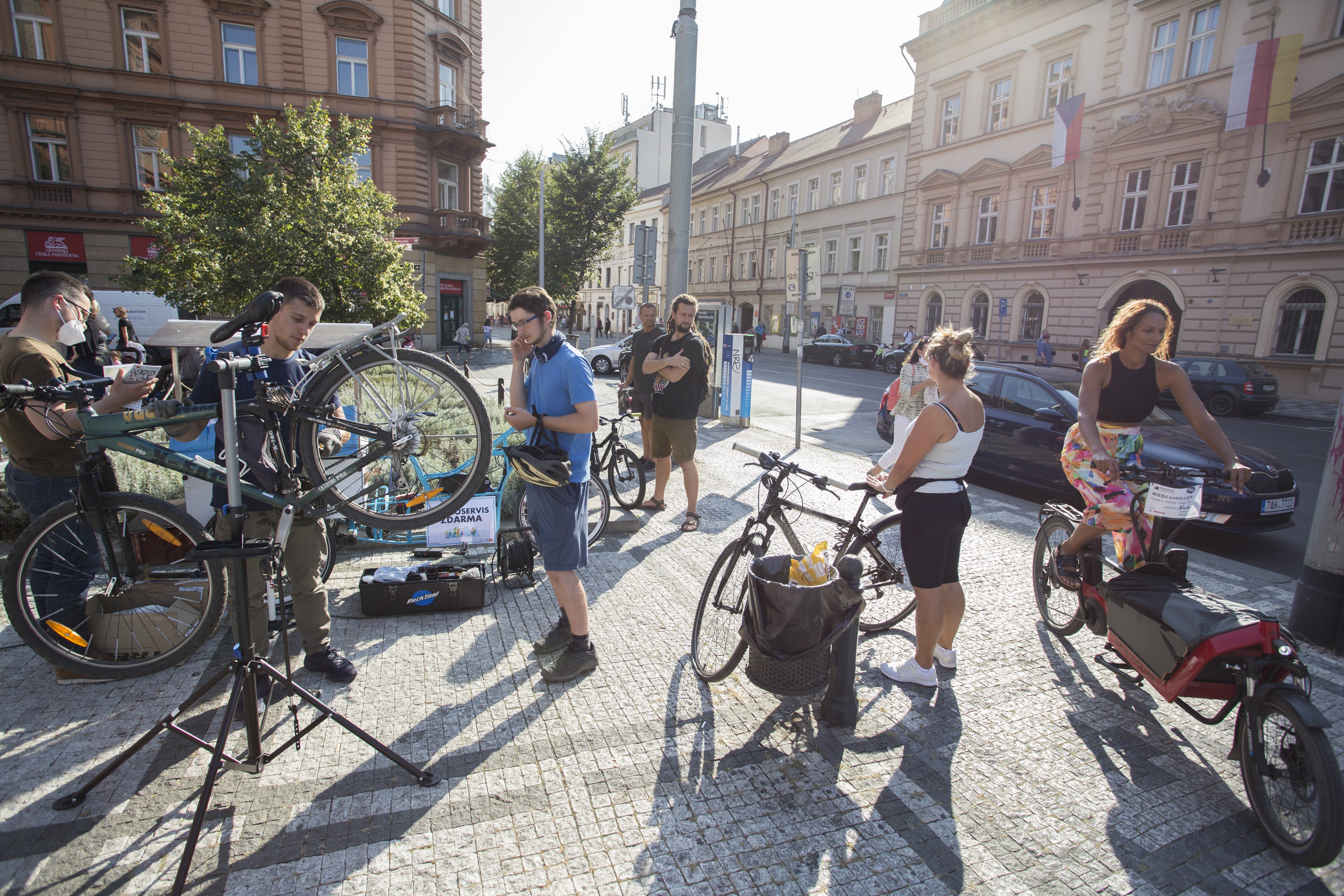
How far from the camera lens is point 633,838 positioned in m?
2.47

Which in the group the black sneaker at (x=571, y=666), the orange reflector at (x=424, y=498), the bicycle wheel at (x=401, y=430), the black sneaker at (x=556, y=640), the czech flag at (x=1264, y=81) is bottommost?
the black sneaker at (x=571, y=666)

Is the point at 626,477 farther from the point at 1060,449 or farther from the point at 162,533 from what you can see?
the point at 1060,449

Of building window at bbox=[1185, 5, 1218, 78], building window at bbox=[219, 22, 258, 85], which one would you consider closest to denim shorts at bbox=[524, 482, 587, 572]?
building window at bbox=[1185, 5, 1218, 78]

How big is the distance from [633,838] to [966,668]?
7.42 ft

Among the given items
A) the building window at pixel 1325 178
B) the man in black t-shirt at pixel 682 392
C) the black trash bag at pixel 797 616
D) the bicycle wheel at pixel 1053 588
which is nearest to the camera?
the black trash bag at pixel 797 616

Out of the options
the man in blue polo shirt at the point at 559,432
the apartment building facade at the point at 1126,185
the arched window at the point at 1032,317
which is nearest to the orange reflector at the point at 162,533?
the man in blue polo shirt at the point at 559,432

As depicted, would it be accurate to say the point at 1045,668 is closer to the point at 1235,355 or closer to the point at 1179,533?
the point at 1179,533

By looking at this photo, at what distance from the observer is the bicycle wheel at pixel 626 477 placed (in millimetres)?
6648

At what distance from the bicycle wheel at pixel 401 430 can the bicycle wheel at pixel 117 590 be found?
684 millimetres

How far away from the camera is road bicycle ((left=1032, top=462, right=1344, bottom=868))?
7.82 ft

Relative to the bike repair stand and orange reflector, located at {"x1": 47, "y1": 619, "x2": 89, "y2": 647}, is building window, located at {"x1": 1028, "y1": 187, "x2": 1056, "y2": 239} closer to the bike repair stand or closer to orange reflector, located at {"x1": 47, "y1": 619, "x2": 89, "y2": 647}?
the bike repair stand

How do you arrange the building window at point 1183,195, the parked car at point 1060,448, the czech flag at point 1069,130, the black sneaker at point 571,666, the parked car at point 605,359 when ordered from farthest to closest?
the czech flag at point 1069,130
the building window at point 1183,195
the parked car at point 605,359
the parked car at point 1060,448
the black sneaker at point 571,666

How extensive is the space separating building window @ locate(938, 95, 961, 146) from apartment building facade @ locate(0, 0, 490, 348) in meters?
22.2

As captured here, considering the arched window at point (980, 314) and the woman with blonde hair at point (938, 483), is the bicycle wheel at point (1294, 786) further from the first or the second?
the arched window at point (980, 314)
